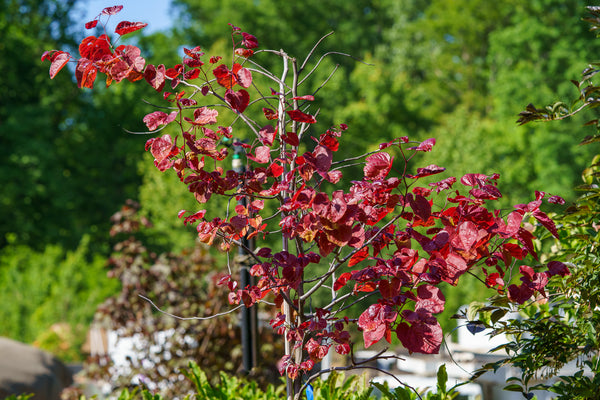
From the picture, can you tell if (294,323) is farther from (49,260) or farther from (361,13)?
(361,13)

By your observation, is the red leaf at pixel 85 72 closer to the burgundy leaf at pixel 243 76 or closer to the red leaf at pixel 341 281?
the burgundy leaf at pixel 243 76

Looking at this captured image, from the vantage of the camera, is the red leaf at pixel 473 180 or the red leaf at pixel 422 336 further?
the red leaf at pixel 473 180

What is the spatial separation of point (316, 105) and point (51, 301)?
7.23m

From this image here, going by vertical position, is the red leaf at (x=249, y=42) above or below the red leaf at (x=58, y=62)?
above

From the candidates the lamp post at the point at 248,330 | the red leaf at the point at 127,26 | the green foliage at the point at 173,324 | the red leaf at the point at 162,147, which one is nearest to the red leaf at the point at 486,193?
the red leaf at the point at 162,147

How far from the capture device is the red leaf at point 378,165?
1824mm

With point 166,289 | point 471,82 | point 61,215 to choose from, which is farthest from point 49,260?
point 471,82

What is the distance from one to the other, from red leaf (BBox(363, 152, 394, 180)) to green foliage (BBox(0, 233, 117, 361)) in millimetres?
10415

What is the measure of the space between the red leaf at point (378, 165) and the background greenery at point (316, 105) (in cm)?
1049

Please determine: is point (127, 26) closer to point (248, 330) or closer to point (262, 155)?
point (262, 155)

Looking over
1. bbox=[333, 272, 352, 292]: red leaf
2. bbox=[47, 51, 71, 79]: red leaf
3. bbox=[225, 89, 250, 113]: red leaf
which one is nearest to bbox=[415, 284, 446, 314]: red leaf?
bbox=[333, 272, 352, 292]: red leaf

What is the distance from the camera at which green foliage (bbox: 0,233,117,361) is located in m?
11.2

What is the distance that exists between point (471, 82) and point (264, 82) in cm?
943

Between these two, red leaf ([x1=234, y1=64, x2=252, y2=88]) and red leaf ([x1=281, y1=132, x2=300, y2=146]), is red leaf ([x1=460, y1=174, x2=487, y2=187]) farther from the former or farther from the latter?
red leaf ([x1=234, y1=64, x2=252, y2=88])
